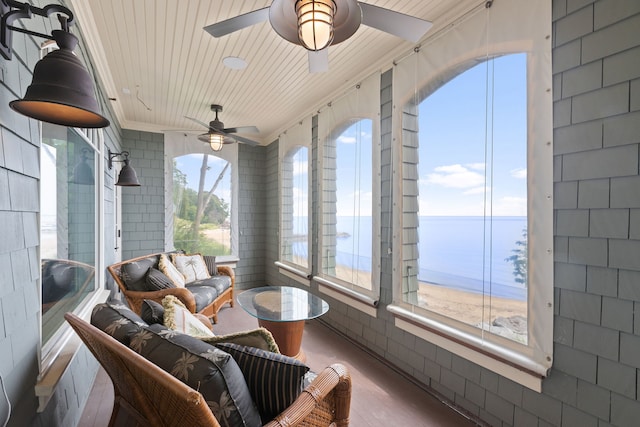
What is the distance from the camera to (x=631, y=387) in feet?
4.75

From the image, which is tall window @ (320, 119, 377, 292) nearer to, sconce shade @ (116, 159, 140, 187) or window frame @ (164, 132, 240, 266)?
sconce shade @ (116, 159, 140, 187)

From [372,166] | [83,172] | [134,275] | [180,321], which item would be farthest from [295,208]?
[180,321]

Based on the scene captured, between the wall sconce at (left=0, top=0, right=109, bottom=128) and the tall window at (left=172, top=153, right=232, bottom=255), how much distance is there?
172 inches

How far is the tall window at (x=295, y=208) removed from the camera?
4.51m

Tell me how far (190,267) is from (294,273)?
1.47 m

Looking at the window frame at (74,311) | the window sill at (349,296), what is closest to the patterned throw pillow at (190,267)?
the window frame at (74,311)

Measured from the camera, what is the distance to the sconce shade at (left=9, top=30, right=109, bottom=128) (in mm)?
1071

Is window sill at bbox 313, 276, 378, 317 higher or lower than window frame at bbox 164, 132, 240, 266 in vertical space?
lower

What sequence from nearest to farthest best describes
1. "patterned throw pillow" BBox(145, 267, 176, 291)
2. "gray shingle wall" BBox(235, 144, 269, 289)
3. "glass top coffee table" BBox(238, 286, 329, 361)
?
"glass top coffee table" BBox(238, 286, 329, 361) → "patterned throw pillow" BBox(145, 267, 176, 291) → "gray shingle wall" BBox(235, 144, 269, 289)

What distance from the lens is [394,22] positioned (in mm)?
1651

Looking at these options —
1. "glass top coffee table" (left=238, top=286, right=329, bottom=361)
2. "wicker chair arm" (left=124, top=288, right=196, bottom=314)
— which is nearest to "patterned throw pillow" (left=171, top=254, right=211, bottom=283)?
"wicker chair arm" (left=124, top=288, right=196, bottom=314)

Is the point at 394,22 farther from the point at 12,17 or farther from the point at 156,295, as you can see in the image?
the point at 156,295

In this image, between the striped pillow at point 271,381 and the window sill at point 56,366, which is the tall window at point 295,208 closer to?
the window sill at point 56,366

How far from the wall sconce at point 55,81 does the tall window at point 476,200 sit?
7.23 ft
